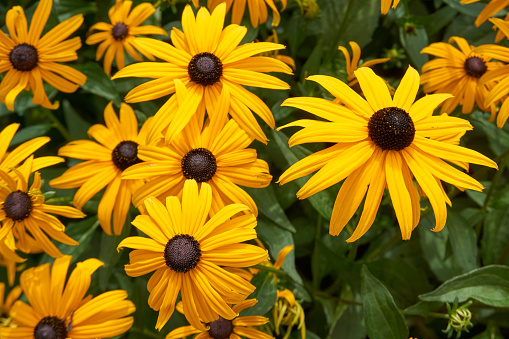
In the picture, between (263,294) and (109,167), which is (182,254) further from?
(109,167)

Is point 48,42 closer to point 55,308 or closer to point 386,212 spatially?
point 55,308

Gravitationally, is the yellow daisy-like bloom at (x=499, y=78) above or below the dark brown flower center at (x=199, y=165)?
above

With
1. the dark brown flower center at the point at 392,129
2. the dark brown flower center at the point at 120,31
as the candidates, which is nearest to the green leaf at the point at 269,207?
the dark brown flower center at the point at 392,129

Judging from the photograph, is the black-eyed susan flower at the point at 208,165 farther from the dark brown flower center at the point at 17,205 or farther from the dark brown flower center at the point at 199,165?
the dark brown flower center at the point at 17,205

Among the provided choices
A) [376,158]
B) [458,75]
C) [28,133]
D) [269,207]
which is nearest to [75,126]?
[28,133]

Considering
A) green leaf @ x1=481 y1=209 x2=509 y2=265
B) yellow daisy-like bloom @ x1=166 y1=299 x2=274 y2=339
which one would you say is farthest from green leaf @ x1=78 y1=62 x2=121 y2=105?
green leaf @ x1=481 y1=209 x2=509 y2=265

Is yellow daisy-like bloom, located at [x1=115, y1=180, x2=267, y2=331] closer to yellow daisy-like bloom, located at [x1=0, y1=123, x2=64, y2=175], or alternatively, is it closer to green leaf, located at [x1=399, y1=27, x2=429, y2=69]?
yellow daisy-like bloom, located at [x1=0, y1=123, x2=64, y2=175]

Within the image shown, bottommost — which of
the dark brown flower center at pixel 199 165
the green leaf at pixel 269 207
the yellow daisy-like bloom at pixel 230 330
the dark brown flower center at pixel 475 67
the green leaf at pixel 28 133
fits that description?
the yellow daisy-like bloom at pixel 230 330
